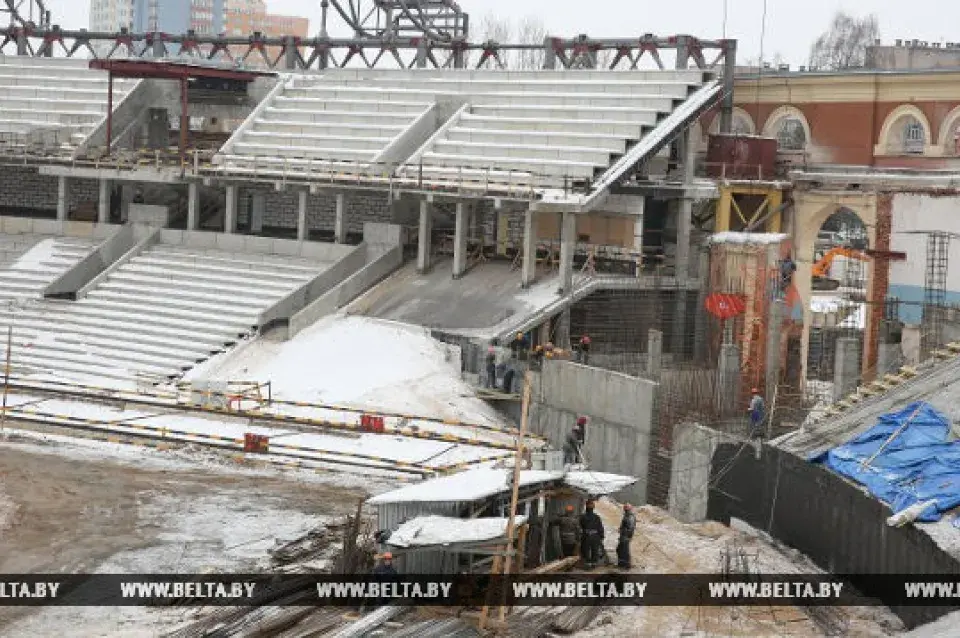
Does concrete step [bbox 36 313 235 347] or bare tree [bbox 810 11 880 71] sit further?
bare tree [bbox 810 11 880 71]

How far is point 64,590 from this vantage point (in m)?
22.3

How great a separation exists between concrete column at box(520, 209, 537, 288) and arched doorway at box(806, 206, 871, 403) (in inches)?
278

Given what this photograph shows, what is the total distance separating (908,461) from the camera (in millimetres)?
23781

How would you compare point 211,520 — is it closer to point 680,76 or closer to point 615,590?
point 615,590

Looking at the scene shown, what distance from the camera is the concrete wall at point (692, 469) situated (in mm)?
27922

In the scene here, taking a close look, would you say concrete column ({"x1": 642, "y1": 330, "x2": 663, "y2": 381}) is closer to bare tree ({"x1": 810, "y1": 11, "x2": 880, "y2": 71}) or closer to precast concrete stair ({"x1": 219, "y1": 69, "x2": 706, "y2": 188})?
precast concrete stair ({"x1": 219, "y1": 69, "x2": 706, "y2": 188})

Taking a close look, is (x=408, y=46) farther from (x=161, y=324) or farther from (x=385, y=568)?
(x=385, y=568)

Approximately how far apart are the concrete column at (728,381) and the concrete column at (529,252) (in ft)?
22.8

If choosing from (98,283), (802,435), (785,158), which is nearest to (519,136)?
(785,158)

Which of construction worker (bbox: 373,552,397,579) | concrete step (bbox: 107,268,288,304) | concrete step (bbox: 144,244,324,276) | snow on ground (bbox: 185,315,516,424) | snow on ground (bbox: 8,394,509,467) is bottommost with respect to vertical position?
construction worker (bbox: 373,552,397,579)

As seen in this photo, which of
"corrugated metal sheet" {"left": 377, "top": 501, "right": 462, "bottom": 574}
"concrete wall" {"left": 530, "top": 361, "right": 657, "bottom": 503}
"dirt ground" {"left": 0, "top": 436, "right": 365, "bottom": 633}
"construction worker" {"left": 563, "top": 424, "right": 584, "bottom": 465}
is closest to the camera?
"corrugated metal sheet" {"left": 377, "top": 501, "right": 462, "bottom": 574}

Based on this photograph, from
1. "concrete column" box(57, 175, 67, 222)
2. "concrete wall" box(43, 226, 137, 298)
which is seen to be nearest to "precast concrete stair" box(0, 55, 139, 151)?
"concrete column" box(57, 175, 67, 222)

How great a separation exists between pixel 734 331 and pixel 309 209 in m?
17.0

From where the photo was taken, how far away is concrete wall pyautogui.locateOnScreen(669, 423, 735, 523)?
27.9 m
